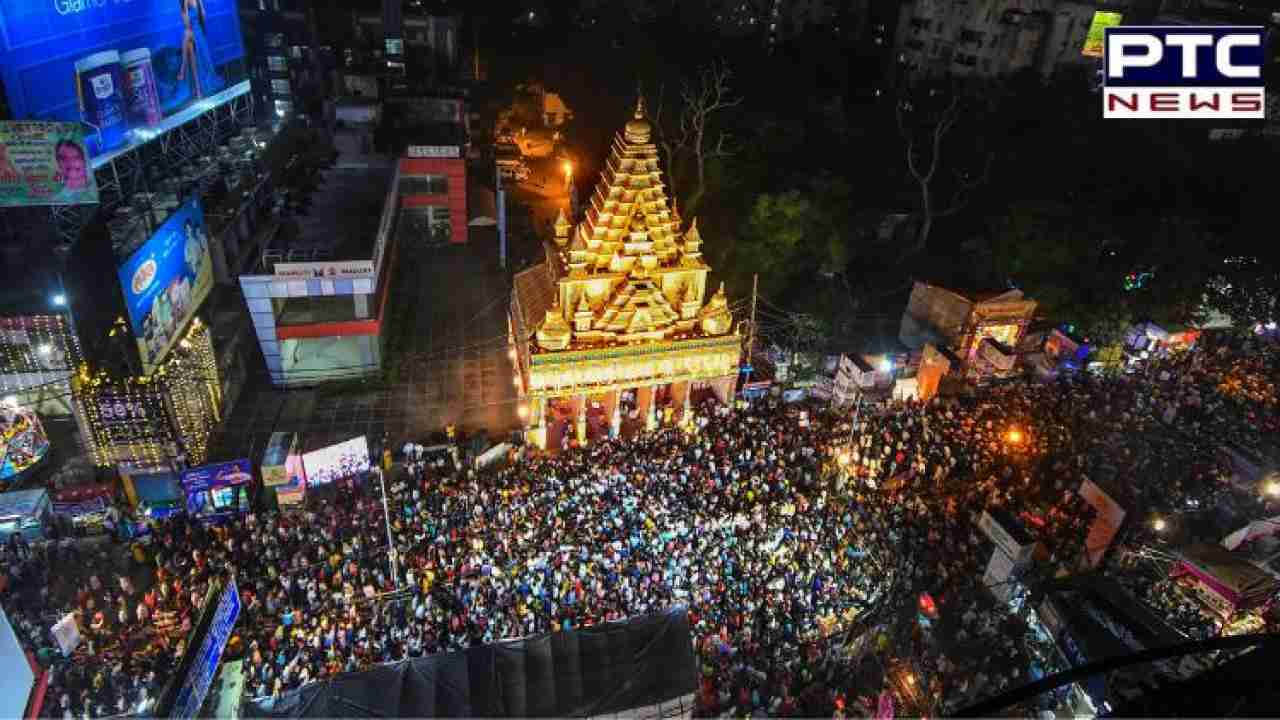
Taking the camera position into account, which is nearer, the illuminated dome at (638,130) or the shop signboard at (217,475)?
the shop signboard at (217,475)

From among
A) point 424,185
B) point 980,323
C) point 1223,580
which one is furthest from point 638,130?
point 1223,580

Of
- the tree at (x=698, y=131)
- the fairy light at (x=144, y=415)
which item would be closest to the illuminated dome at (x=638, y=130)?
the tree at (x=698, y=131)

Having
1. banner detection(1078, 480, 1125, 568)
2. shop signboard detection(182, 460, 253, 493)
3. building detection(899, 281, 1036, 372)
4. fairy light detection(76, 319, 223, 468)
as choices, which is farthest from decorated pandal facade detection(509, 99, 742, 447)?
banner detection(1078, 480, 1125, 568)

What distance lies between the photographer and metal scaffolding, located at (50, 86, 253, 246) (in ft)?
72.4

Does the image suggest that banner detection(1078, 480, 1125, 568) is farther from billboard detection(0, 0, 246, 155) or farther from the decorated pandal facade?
billboard detection(0, 0, 246, 155)

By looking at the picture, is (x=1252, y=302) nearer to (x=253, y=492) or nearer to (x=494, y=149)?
(x=253, y=492)

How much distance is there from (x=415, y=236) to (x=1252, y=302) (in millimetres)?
39674

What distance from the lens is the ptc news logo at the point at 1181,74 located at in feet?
65.8

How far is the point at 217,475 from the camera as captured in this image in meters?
19.9

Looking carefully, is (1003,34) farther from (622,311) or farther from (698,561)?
(698,561)

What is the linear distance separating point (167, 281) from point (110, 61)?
7.44 meters

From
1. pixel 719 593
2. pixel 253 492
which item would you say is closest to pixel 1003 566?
pixel 719 593

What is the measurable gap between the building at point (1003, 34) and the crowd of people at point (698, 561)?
97.8ft

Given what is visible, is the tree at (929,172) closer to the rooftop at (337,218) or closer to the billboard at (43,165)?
the rooftop at (337,218)
